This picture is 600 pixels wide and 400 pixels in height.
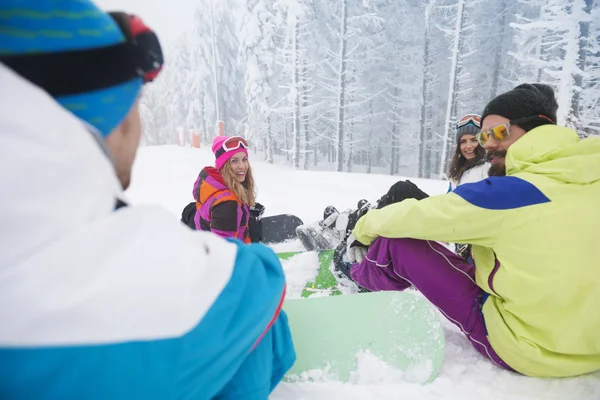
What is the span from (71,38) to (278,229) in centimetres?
419

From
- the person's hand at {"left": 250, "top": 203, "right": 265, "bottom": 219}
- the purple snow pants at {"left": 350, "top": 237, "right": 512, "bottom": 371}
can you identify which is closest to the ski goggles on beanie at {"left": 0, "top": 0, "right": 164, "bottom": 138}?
the purple snow pants at {"left": 350, "top": 237, "right": 512, "bottom": 371}

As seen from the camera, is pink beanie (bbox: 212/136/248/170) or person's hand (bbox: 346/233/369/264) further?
pink beanie (bbox: 212/136/248/170)

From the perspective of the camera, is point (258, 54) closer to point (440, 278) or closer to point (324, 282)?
point (324, 282)

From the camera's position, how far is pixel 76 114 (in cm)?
58

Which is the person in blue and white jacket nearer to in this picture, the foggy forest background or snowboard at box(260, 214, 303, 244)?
snowboard at box(260, 214, 303, 244)

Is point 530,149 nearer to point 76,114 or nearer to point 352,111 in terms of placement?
point 76,114

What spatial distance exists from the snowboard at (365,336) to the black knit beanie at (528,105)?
1.28m

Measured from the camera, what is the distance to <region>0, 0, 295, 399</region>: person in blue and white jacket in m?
0.45

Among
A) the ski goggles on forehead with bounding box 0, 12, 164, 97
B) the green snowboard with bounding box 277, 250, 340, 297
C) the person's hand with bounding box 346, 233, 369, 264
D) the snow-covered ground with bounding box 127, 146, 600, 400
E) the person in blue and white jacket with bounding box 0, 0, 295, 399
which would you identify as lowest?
the green snowboard with bounding box 277, 250, 340, 297

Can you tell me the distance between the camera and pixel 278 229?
→ 468 centimetres

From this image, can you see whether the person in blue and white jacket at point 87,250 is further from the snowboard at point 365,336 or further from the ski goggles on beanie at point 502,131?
the ski goggles on beanie at point 502,131

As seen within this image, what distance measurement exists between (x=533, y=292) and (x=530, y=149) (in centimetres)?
66

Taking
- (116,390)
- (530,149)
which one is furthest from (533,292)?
(116,390)

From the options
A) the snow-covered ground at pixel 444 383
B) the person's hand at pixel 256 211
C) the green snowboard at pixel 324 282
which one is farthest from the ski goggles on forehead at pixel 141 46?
the person's hand at pixel 256 211
